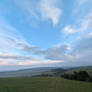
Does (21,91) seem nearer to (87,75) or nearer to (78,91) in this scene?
(78,91)

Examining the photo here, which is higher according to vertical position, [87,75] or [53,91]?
[87,75]

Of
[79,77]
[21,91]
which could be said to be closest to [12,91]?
[21,91]

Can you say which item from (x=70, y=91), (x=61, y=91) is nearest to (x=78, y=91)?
(x=70, y=91)

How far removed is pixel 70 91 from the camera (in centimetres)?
1265

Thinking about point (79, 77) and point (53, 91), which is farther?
point (79, 77)

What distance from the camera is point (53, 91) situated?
12.5 meters

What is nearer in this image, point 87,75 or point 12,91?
point 12,91

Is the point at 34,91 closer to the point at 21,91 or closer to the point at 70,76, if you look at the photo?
the point at 21,91

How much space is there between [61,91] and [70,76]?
2459 centimetres

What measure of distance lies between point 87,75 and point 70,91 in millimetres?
23947

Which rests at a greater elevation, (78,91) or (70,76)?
(70,76)

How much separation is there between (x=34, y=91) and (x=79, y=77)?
996 inches

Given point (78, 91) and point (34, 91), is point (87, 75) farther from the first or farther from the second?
point (34, 91)

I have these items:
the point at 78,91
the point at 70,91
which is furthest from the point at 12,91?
the point at 78,91
